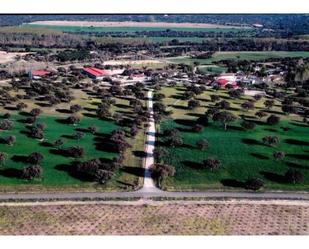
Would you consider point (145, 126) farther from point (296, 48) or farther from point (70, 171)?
point (296, 48)

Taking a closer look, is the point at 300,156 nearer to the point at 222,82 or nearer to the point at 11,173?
the point at 11,173

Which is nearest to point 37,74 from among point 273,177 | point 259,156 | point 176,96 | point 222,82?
point 176,96

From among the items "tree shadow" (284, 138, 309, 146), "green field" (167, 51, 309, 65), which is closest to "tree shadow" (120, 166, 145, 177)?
"tree shadow" (284, 138, 309, 146)

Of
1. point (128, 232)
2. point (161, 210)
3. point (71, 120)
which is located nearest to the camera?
point (128, 232)

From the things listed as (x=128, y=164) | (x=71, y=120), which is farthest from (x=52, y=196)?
(x=71, y=120)

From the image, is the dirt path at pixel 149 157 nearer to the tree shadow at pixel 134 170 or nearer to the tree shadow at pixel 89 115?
the tree shadow at pixel 134 170

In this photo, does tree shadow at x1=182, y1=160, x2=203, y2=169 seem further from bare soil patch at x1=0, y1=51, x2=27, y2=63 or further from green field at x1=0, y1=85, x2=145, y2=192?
bare soil patch at x1=0, y1=51, x2=27, y2=63

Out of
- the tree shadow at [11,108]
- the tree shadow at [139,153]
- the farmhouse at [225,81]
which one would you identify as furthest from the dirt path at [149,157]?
the farmhouse at [225,81]
